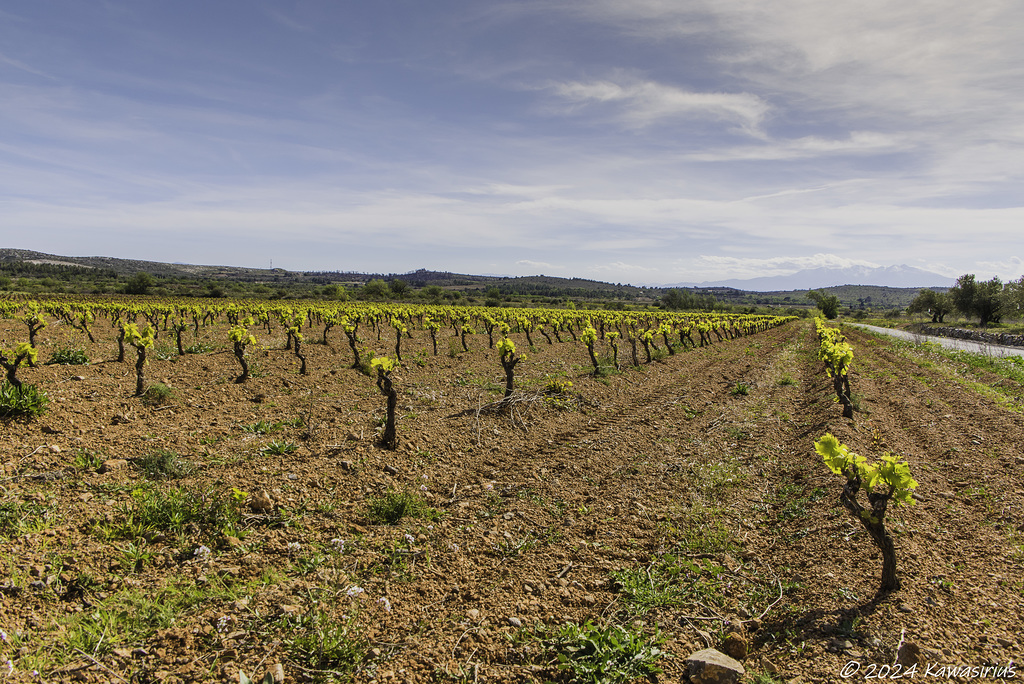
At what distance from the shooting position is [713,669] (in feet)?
12.4

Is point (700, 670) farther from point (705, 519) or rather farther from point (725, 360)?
point (725, 360)

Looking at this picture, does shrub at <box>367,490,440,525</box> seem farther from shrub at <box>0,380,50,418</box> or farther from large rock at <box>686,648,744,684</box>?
shrub at <box>0,380,50,418</box>

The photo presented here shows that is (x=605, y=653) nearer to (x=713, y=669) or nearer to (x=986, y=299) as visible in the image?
(x=713, y=669)

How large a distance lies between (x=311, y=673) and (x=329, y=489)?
349 centimetres

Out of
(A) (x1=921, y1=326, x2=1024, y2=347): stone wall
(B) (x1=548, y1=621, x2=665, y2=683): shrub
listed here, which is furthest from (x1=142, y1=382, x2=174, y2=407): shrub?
(A) (x1=921, y1=326, x2=1024, y2=347): stone wall

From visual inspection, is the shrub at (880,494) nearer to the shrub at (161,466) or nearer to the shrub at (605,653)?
the shrub at (605,653)

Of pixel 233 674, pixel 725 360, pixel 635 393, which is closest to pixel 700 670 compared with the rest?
pixel 233 674

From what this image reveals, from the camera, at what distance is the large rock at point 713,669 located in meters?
3.72

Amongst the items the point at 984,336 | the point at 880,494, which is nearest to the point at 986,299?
the point at 984,336

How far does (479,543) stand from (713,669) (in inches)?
122

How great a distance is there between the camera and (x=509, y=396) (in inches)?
460

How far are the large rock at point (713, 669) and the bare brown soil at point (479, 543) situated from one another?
8.4 inches

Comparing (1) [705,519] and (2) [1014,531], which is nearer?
(2) [1014,531]

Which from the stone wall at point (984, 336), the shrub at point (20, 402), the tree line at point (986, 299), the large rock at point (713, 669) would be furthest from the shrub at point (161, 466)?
the tree line at point (986, 299)
